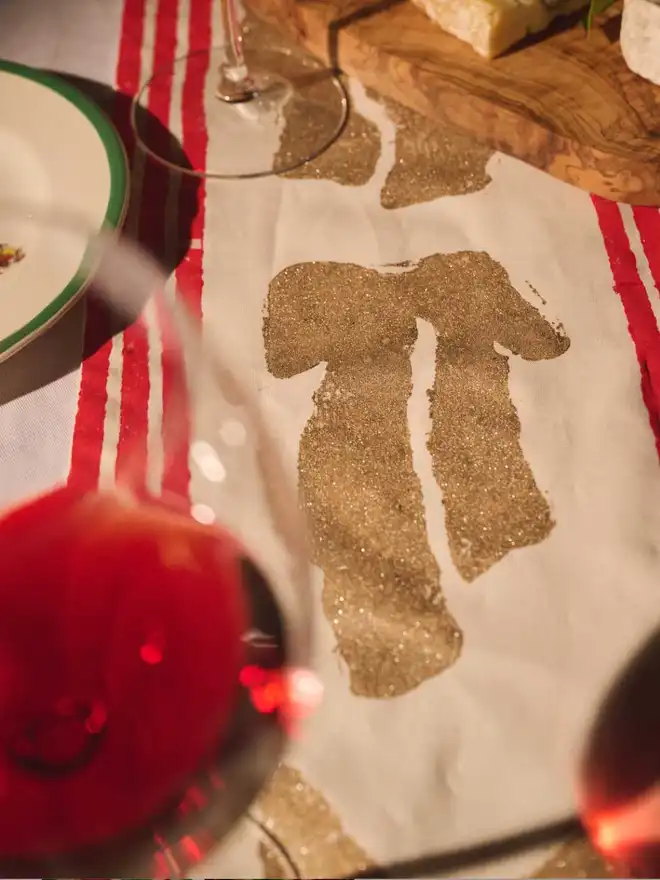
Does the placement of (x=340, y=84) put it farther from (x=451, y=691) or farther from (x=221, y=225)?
(x=451, y=691)

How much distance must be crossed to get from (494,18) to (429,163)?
4.6 inches

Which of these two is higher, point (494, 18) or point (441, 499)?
point (494, 18)

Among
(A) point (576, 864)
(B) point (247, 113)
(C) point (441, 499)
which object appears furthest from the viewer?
(B) point (247, 113)

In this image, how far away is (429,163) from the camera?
0.62m

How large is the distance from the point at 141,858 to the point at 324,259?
0.38 meters

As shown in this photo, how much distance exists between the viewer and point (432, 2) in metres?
0.65

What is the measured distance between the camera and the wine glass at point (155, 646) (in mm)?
353

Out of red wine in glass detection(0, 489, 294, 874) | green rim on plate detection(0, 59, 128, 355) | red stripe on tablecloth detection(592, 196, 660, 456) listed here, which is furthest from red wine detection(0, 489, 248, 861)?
red stripe on tablecloth detection(592, 196, 660, 456)

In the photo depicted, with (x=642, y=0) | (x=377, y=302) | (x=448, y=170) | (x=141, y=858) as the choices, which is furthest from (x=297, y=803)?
(x=642, y=0)

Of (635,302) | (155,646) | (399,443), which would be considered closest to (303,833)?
(155,646)

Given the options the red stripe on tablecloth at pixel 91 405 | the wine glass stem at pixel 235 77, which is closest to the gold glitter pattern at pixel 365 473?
the red stripe on tablecloth at pixel 91 405

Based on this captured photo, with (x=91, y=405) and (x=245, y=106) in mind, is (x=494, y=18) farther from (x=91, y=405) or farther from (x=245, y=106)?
(x=91, y=405)

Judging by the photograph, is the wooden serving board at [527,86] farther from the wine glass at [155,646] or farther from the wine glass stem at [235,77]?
the wine glass at [155,646]

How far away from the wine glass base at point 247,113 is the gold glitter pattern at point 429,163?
57 mm
